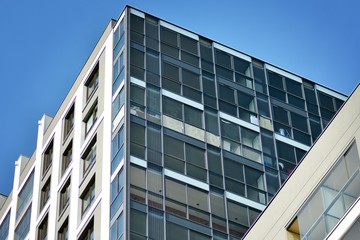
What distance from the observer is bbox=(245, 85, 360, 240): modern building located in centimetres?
3362

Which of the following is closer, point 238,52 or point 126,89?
point 126,89

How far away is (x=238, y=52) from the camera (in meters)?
65.2

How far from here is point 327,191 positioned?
35094mm

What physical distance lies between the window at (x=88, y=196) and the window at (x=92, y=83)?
6.98 meters

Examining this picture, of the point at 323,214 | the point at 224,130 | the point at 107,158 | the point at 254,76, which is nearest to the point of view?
the point at 323,214

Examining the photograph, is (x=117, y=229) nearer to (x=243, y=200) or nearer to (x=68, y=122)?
(x=243, y=200)

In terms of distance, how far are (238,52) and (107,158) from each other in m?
13.7

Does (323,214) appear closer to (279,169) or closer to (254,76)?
(279,169)

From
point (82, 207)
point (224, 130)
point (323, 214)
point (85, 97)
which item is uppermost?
point (85, 97)

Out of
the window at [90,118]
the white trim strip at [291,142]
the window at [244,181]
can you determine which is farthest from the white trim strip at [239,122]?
the window at [90,118]

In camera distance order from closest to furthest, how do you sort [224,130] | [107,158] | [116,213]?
[116,213] → [107,158] → [224,130]

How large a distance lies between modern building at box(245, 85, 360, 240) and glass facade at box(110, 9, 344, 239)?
13912mm

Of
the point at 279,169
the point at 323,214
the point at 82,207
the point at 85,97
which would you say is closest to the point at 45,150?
the point at 85,97

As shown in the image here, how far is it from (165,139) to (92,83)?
361 inches
